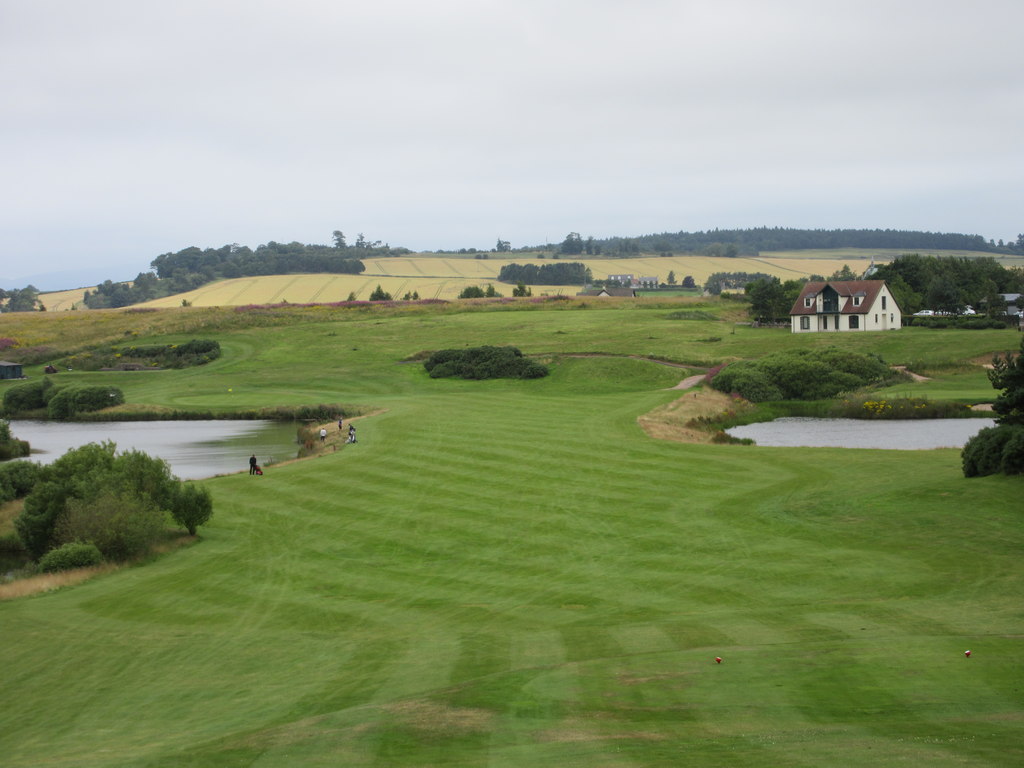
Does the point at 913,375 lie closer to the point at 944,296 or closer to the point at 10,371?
the point at 944,296

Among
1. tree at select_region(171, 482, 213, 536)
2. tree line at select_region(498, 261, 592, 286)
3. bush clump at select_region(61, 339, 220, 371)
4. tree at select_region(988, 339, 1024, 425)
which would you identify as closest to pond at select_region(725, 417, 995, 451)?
tree at select_region(988, 339, 1024, 425)

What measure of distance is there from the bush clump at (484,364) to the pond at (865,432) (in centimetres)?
2237

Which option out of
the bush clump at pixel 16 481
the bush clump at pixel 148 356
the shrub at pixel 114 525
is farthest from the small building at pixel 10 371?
the shrub at pixel 114 525

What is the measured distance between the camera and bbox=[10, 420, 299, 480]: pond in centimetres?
4943

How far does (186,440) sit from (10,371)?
40.1 m

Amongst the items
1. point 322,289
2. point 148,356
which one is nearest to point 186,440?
point 148,356

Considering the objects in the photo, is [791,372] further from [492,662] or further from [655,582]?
[492,662]

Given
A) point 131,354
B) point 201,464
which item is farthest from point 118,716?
point 131,354

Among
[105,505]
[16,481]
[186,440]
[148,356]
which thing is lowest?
[186,440]

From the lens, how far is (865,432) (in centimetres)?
5231

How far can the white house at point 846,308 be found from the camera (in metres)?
89.3

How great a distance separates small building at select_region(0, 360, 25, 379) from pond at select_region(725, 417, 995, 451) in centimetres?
6694

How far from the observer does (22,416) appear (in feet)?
244

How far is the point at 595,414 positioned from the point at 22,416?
46.7 metres
